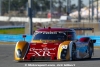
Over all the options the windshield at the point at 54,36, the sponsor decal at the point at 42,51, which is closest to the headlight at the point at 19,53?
the sponsor decal at the point at 42,51

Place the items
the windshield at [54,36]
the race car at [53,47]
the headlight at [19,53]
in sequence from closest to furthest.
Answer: the race car at [53,47], the headlight at [19,53], the windshield at [54,36]

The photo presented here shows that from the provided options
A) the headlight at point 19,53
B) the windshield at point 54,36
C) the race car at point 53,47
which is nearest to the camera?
the race car at point 53,47

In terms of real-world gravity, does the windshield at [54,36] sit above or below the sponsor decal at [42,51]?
above

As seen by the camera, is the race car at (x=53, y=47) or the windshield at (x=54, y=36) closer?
the race car at (x=53, y=47)

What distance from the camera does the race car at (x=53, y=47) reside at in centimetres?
1986

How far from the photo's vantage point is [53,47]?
2016 cm

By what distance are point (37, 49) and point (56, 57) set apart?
0.87 metres

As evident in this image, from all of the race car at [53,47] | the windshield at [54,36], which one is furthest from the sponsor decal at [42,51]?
the windshield at [54,36]

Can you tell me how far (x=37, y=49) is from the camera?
2011 cm

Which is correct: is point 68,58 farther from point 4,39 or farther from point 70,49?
point 4,39

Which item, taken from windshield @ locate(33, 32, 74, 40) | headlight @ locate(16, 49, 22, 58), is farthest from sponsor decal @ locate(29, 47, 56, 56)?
windshield @ locate(33, 32, 74, 40)

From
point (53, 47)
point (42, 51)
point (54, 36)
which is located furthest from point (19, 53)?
point (54, 36)

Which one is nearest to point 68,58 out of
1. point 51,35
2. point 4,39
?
point 51,35

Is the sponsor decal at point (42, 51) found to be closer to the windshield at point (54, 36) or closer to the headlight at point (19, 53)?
the headlight at point (19, 53)
